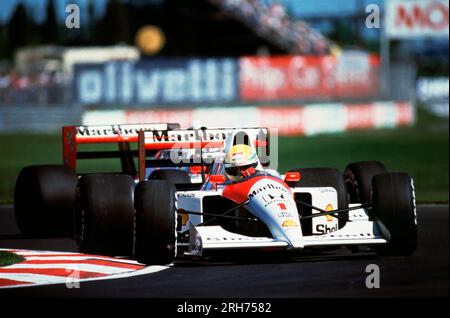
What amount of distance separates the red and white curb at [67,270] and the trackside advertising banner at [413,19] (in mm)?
45544

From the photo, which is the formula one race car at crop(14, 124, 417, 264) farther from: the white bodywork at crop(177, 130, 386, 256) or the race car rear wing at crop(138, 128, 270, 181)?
the race car rear wing at crop(138, 128, 270, 181)

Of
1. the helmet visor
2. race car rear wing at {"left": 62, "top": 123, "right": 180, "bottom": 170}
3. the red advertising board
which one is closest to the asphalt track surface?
the helmet visor

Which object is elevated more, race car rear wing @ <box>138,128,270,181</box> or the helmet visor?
race car rear wing @ <box>138,128,270,181</box>

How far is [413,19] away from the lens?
185 ft

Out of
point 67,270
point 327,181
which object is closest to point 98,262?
point 67,270

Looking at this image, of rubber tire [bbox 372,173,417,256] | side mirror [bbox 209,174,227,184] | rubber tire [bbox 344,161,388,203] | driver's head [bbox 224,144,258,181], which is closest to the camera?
rubber tire [bbox 372,173,417,256]

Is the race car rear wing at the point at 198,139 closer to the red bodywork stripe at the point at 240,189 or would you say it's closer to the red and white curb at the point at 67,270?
the red bodywork stripe at the point at 240,189

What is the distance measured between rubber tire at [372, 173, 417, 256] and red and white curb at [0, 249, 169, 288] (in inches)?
72.9

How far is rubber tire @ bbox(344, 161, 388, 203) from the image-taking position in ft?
39.0

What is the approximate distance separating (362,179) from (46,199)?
324cm

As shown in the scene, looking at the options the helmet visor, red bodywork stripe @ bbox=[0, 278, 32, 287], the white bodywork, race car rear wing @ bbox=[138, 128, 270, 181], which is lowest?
red bodywork stripe @ bbox=[0, 278, 32, 287]
